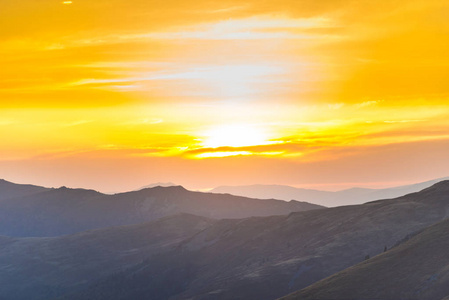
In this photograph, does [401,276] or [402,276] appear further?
[401,276]

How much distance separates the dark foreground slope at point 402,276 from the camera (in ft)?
445

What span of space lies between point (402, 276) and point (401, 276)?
0.30 metres

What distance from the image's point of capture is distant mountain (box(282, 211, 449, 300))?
5340 inches

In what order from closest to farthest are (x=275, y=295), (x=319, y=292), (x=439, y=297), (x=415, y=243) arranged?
(x=439, y=297), (x=319, y=292), (x=415, y=243), (x=275, y=295)

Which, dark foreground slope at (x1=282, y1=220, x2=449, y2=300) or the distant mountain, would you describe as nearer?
dark foreground slope at (x1=282, y1=220, x2=449, y2=300)

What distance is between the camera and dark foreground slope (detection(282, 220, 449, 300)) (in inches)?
5335

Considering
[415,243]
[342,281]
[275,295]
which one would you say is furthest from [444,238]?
[275,295]

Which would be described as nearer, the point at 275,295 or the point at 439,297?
the point at 439,297

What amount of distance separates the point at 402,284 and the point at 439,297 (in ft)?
44.3

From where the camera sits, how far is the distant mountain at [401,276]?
445 feet

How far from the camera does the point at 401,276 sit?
14600 cm

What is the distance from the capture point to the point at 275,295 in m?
197

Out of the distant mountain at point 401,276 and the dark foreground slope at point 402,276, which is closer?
the dark foreground slope at point 402,276

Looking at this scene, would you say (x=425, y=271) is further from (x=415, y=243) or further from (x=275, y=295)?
(x=275, y=295)
